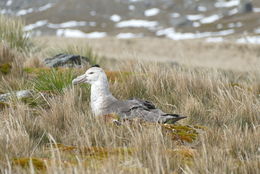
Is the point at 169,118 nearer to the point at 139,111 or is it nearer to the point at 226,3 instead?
the point at 139,111

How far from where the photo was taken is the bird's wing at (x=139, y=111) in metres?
4.99

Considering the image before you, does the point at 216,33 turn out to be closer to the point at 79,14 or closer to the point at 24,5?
the point at 79,14

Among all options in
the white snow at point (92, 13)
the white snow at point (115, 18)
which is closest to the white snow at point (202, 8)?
the white snow at point (115, 18)

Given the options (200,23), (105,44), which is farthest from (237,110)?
(200,23)

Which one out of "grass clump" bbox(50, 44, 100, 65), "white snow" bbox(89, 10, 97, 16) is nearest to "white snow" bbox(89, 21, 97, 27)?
"white snow" bbox(89, 10, 97, 16)

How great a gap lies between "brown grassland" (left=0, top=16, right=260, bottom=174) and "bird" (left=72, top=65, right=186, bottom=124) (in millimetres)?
166

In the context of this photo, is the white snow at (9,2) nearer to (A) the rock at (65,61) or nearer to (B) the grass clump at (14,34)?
(B) the grass clump at (14,34)

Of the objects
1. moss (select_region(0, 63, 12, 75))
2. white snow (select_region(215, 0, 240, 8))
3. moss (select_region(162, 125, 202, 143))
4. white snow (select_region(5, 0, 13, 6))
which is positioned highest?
white snow (select_region(5, 0, 13, 6))

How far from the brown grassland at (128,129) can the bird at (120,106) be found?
166 millimetres

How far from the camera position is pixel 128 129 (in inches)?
170

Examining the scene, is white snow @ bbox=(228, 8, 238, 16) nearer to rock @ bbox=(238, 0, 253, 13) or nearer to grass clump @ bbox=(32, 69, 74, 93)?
rock @ bbox=(238, 0, 253, 13)

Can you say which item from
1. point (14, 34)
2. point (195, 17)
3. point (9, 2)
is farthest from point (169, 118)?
point (9, 2)

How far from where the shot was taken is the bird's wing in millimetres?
4992

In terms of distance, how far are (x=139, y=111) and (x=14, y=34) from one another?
7.88m
